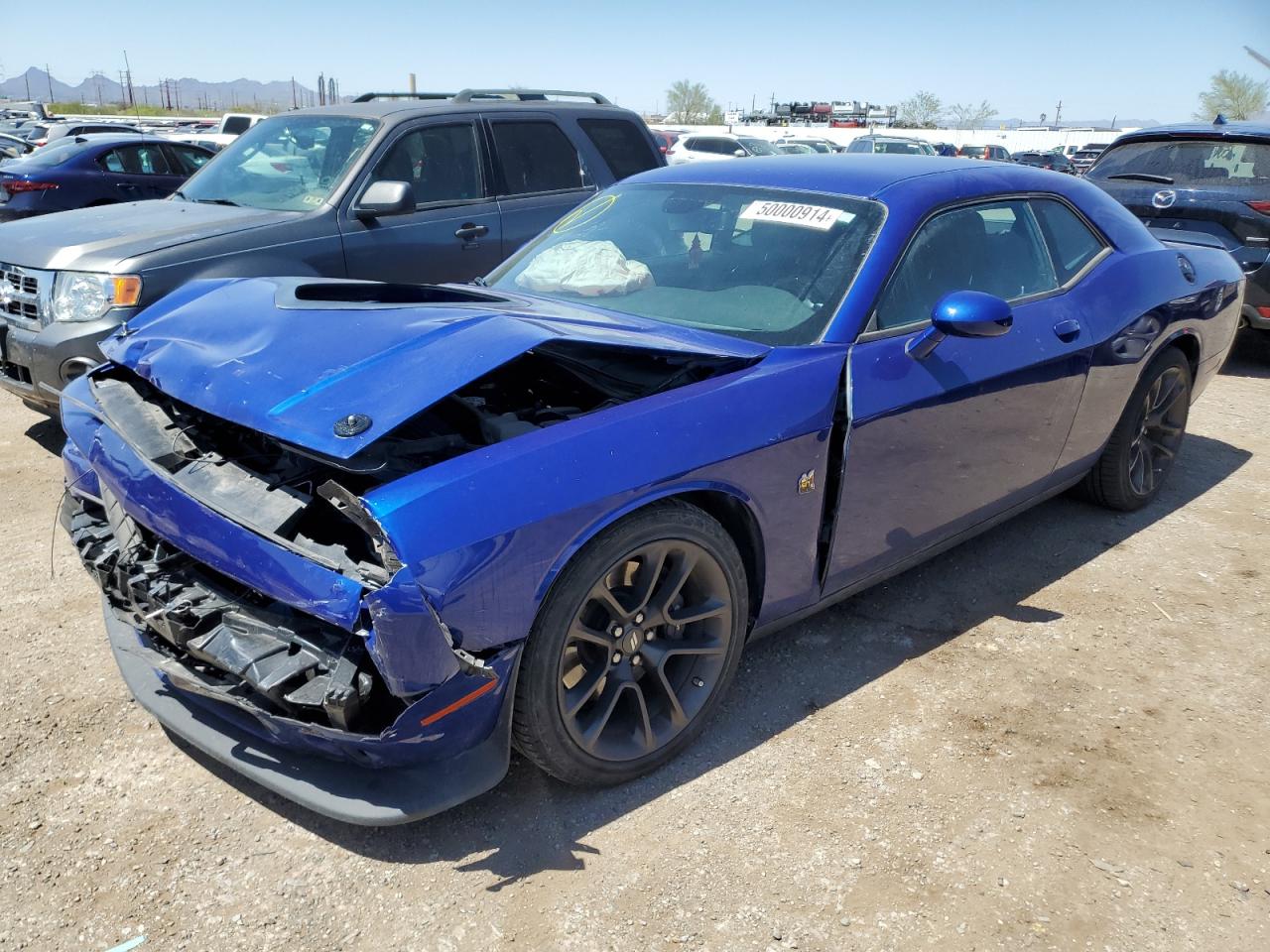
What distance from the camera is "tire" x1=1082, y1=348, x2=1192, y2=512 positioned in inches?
169

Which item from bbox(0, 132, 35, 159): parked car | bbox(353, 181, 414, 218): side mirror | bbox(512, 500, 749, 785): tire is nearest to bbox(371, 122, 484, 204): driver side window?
bbox(353, 181, 414, 218): side mirror

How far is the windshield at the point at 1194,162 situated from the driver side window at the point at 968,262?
4.57m

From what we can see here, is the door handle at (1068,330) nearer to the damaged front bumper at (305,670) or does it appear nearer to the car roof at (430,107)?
the damaged front bumper at (305,670)

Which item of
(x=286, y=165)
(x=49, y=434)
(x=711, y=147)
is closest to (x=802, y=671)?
(x=286, y=165)

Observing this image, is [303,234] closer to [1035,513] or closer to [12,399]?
[12,399]

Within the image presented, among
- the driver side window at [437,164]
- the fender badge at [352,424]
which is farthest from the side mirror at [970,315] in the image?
the driver side window at [437,164]

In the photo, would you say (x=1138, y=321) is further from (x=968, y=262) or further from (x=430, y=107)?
(x=430, y=107)

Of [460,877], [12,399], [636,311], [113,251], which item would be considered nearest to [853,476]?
[636,311]

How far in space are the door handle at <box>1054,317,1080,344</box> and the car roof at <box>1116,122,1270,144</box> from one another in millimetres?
4825

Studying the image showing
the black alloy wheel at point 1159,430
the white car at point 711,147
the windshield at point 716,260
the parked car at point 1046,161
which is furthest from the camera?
the parked car at point 1046,161

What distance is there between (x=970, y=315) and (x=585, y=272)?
54.0 inches

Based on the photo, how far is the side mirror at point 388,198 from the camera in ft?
16.4

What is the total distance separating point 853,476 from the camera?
290 centimetres

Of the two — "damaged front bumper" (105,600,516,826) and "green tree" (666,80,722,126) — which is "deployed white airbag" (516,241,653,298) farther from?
"green tree" (666,80,722,126)
